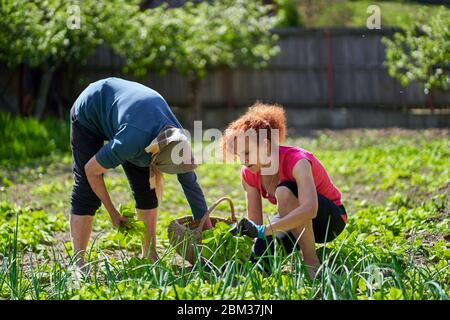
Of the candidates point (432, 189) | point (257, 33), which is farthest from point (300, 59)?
point (432, 189)

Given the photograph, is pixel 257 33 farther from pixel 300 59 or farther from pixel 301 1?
pixel 301 1

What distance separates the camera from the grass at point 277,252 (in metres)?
3.72

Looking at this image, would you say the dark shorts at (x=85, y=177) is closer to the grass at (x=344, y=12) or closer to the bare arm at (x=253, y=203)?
the bare arm at (x=253, y=203)

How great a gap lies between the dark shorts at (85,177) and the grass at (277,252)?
203 millimetres

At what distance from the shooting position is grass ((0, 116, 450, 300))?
3.72m

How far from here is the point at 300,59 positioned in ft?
53.8

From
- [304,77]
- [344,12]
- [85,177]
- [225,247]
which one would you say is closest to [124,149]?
[85,177]

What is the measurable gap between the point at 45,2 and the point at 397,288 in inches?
379

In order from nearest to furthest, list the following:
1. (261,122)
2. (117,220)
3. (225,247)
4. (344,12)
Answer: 1. (225,247)
2. (261,122)
3. (117,220)
4. (344,12)

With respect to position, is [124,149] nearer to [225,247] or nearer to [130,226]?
[130,226]

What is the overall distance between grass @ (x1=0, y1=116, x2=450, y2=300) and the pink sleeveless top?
29 centimetres

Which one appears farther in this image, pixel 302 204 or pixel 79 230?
pixel 79 230

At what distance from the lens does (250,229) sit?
4402mm

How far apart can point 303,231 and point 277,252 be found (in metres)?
0.35
